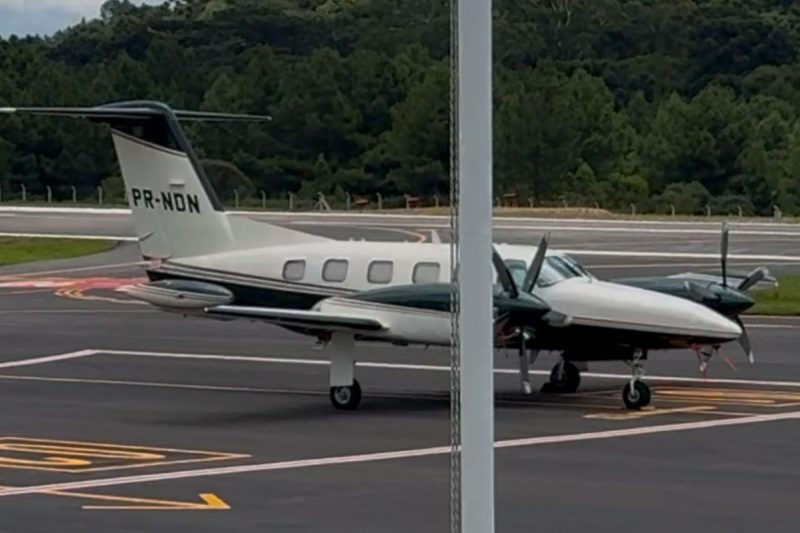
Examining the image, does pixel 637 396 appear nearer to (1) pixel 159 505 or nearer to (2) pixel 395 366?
(2) pixel 395 366

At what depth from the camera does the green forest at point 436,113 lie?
3447 inches

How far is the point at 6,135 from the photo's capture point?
302 ft

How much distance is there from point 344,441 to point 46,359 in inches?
413

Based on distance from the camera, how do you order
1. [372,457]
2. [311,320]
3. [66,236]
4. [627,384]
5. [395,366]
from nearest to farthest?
[372,457], [311,320], [627,384], [395,366], [66,236]

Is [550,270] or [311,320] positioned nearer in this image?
[311,320]

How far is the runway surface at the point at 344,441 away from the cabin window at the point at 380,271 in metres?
1.56

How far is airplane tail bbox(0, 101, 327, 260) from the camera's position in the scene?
24203 millimetres

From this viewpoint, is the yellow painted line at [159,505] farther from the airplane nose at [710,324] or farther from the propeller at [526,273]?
the airplane nose at [710,324]

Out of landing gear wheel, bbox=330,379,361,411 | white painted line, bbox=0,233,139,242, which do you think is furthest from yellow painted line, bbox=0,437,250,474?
white painted line, bbox=0,233,139,242

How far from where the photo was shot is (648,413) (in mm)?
20609

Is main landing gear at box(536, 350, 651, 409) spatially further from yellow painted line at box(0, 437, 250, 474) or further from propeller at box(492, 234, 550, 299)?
yellow painted line at box(0, 437, 250, 474)

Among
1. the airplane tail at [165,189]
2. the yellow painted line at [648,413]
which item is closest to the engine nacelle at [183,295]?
the airplane tail at [165,189]

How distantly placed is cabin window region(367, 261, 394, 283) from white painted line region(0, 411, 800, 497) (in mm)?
4238

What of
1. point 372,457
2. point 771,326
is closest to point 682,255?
point 771,326
